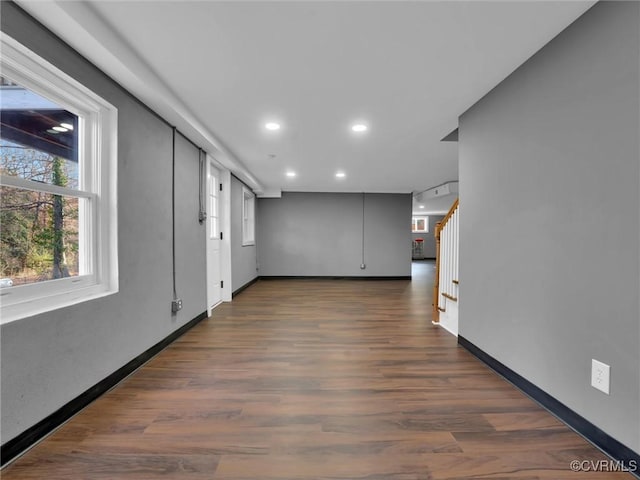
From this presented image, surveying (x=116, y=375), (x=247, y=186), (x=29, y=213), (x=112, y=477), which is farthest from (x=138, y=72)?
(x=247, y=186)

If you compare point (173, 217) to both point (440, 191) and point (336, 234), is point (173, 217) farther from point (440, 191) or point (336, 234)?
point (440, 191)

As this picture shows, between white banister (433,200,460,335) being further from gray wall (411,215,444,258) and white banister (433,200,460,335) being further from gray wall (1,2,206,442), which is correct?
gray wall (411,215,444,258)

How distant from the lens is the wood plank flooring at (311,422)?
1388 mm

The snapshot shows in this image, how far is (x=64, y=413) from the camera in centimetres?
170

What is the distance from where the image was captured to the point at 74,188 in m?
1.93

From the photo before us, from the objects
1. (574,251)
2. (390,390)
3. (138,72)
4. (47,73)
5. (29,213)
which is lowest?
(390,390)

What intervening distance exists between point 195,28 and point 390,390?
2685 millimetres

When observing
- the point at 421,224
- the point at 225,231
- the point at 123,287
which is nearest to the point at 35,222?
the point at 123,287

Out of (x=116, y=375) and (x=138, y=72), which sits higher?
(x=138, y=72)

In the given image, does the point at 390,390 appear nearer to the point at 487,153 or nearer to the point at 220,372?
the point at 220,372

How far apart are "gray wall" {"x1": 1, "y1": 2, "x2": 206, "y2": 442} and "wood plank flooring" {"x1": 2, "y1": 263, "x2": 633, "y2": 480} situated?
245mm

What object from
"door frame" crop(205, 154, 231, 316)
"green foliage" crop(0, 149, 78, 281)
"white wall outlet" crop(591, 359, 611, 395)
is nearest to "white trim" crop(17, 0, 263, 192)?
"green foliage" crop(0, 149, 78, 281)

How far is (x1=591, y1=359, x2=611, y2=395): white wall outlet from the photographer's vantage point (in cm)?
149

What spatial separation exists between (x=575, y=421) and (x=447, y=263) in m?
2.23
